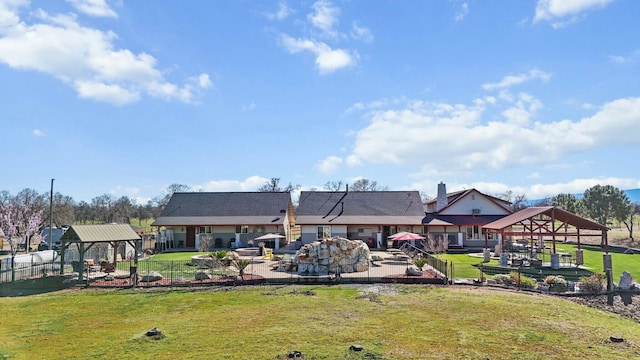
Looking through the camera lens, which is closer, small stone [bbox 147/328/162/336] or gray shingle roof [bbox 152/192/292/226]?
small stone [bbox 147/328/162/336]

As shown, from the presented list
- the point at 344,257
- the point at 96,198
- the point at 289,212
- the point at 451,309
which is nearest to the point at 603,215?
the point at 289,212

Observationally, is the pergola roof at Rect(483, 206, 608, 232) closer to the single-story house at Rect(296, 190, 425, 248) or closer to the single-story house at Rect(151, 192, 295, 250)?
the single-story house at Rect(296, 190, 425, 248)

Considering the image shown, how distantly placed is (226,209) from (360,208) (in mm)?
14378

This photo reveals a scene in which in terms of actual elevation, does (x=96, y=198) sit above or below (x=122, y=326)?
above

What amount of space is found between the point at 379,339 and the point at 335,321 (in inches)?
96.4

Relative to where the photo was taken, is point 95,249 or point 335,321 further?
point 95,249

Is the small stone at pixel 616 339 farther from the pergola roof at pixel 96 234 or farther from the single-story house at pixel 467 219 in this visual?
the single-story house at pixel 467 219

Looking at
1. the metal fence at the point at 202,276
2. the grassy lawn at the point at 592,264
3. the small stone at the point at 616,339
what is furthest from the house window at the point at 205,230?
the small stone at the point at 616,339

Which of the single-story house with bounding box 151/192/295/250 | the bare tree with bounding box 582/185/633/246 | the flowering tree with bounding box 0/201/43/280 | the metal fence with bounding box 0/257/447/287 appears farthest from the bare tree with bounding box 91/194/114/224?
the bare tree with bounding box 582/185/633/246

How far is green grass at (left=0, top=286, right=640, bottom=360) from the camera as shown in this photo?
12148 mm

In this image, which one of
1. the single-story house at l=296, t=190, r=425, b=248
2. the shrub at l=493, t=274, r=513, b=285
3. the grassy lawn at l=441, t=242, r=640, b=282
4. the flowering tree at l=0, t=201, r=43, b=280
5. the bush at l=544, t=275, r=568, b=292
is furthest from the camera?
the flowering tree at l=0, t=201, r=43, b=280

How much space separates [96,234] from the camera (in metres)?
24.5

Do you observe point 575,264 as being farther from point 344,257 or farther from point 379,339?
point 379,339

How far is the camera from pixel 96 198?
93.5m
